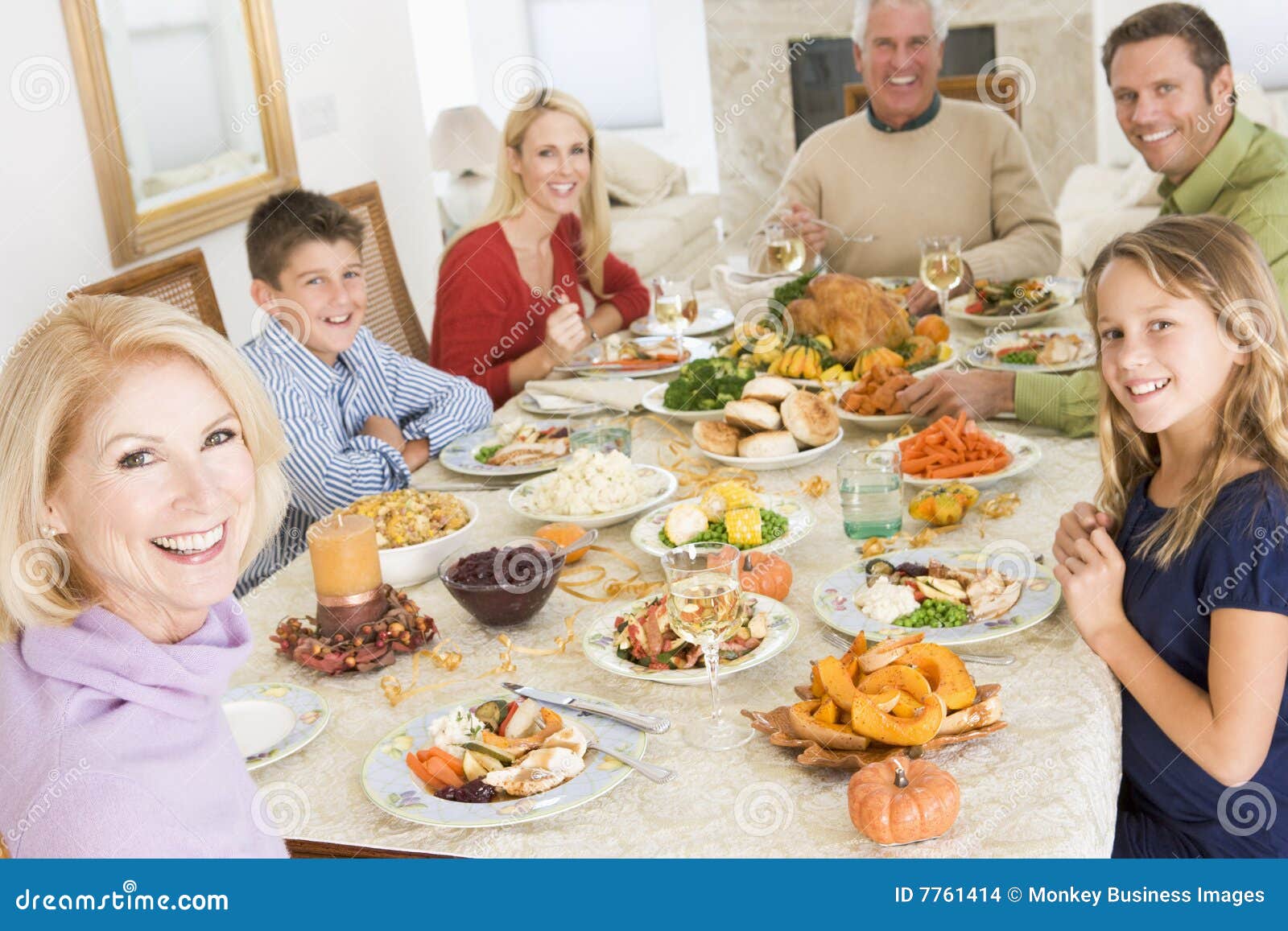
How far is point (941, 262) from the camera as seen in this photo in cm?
283

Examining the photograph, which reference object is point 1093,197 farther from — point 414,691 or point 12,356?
point 12,356

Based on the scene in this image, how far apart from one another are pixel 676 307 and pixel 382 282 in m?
1.18

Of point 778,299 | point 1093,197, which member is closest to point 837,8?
point 1093,197

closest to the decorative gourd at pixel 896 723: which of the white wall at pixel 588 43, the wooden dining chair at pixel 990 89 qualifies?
the wooden dining chair at pixel 990 89

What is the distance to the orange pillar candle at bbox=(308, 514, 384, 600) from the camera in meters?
1.57

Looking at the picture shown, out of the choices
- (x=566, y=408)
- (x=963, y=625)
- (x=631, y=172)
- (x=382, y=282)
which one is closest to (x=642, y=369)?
(x=566, y=408)

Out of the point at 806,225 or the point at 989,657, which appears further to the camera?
the point at 806,225

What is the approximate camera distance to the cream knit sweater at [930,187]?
12.2 feet

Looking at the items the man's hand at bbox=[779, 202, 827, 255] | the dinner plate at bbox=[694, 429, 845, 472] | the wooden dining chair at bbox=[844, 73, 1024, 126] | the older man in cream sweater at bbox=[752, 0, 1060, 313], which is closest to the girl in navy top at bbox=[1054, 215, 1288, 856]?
the dinner plate at bbox=[694, 429, 845, 472]

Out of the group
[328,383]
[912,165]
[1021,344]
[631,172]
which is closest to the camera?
[328,383]

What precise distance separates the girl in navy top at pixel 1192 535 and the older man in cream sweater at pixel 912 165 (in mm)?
2191

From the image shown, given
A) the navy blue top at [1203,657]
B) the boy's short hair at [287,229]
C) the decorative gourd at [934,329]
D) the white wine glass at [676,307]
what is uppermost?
the boy's short hair at [287,229]

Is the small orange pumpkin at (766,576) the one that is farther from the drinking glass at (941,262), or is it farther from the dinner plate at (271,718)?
the drinking glass at (941,262)

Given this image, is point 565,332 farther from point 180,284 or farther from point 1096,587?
point 1096,587
